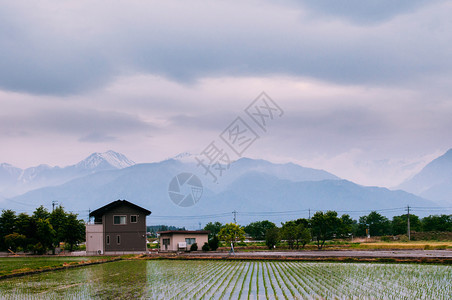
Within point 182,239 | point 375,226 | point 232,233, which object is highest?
point 182,239

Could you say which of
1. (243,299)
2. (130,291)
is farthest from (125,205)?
(243,299)

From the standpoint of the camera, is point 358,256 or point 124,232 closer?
point 358,256

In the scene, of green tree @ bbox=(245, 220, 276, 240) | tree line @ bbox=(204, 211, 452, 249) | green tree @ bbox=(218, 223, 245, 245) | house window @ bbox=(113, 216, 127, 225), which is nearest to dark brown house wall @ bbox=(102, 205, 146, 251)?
house window @ bbox=(113, 216, 127, 225)

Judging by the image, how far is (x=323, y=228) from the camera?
61062mm

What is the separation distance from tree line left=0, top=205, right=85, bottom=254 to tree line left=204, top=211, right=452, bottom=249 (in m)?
18.2

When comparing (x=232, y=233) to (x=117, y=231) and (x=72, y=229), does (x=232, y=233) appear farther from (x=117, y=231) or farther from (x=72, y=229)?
(x=72, y=229)

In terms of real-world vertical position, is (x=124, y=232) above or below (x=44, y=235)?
above

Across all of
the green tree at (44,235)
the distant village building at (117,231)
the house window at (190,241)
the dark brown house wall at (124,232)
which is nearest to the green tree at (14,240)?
the green tree at (44,235)

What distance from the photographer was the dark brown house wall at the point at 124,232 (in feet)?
167

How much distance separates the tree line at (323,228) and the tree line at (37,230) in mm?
18223

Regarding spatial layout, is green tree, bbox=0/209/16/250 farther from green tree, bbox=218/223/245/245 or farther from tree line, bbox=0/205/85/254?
green tree, bbox=218/223/245/245

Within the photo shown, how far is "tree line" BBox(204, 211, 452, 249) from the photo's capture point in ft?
200

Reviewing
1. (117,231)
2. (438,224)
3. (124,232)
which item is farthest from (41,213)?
(438,224)

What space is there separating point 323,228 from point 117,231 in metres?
27.1
